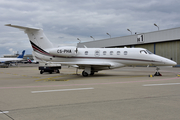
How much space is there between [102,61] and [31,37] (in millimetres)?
7857

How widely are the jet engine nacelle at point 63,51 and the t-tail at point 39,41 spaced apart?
92cm

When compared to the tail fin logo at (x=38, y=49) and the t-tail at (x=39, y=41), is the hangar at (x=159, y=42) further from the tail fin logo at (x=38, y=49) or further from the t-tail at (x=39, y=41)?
the tail fin logo at (x=38, y=49)

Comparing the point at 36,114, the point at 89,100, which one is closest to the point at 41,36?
the point at 89,100

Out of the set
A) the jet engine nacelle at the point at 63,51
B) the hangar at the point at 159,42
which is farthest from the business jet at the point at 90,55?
the hangar at the point at 159,42

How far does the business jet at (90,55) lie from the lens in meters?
18.1

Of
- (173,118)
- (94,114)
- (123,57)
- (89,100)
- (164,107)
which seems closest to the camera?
(173,118)

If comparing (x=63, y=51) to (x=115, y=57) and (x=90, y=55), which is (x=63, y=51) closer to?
(x=90, y=55)

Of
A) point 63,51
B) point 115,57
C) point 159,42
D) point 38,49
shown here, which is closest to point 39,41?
point 38,49

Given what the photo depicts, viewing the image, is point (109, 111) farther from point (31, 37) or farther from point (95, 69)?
point (31, 37)

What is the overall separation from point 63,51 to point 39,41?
9.17 ft

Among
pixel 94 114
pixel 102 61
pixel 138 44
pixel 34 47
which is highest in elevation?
pixel 138 44

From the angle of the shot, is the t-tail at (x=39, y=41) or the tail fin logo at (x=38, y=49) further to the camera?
the tail fin logo at (x=38, y=49)

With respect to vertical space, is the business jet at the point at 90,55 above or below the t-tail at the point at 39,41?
below

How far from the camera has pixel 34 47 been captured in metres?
19.3
